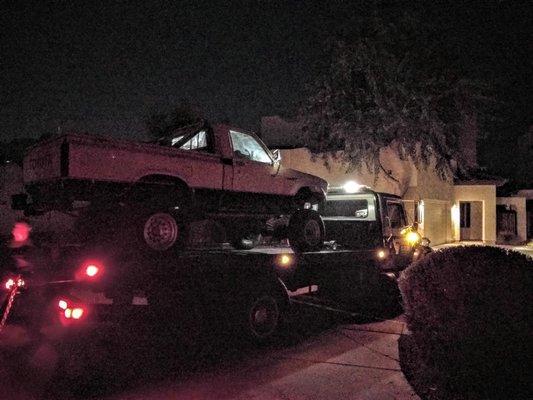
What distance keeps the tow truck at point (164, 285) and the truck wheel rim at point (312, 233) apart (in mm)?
241

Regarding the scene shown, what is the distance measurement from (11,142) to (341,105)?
27.8 m

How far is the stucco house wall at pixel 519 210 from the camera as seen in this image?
26.8m

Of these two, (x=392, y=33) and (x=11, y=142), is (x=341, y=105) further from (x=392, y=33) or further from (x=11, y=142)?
(x=11, y=142)

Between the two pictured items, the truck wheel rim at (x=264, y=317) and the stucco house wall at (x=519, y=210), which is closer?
the truck wheel rim at (x=264, y=317)

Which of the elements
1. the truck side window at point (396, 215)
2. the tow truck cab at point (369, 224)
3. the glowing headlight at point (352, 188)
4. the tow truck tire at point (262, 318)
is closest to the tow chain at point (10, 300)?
the tow truck tire at point (262, 318)

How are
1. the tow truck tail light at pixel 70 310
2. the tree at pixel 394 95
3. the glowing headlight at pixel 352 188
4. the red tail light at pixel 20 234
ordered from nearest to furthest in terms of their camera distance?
the tow truck tail light at pixel 70 310 < the red tail light at pixel 20 234 < the glowing headlight at pixel 352 188 < the tree at pixel 394 95

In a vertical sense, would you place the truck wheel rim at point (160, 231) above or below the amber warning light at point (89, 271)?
above

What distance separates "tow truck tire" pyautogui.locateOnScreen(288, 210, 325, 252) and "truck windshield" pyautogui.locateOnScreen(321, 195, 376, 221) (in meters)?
1.66

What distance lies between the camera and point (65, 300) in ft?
17.2

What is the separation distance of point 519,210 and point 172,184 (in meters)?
25.5

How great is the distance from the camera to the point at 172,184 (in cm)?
644

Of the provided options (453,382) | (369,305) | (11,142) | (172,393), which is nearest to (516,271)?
(453,382)

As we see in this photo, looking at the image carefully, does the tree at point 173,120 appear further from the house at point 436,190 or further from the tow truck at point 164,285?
the tow truck at point 164,285

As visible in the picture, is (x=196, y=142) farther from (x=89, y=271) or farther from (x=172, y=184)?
(x=89, y=271)
